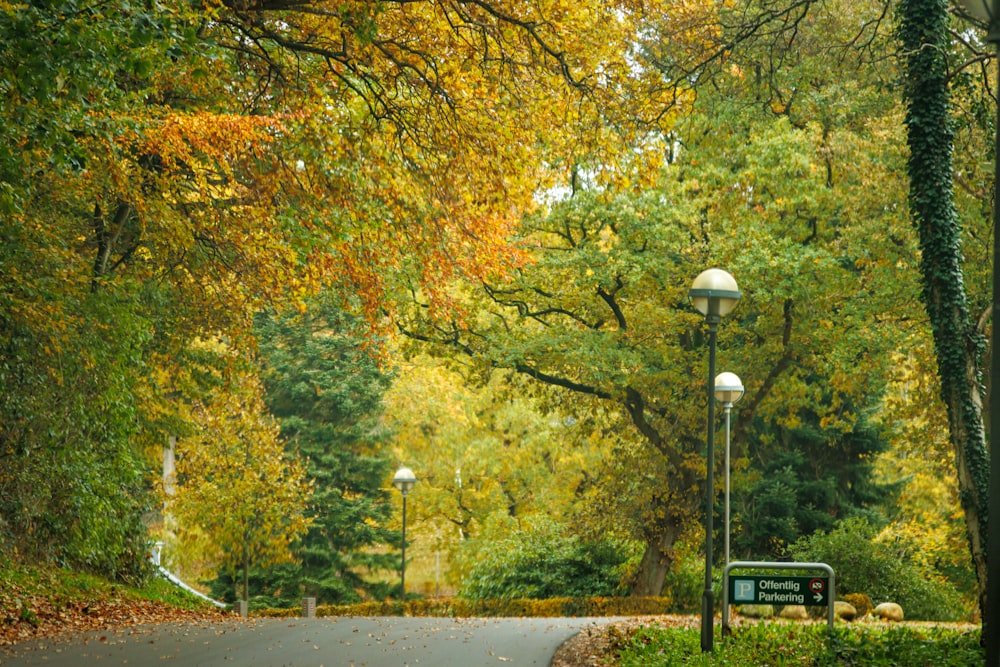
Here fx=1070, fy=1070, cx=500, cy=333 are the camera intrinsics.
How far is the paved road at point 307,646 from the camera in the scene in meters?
10.3

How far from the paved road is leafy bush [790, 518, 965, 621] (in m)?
9.36

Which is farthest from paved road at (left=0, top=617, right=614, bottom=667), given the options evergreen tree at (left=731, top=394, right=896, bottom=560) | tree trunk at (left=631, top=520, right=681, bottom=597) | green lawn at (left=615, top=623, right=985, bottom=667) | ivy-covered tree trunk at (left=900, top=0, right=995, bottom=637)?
evergreen tree at (left=731, top=394, right=896, bottom=560)

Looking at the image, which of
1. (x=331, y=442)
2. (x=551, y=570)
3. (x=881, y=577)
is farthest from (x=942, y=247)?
(x=331, y=442)

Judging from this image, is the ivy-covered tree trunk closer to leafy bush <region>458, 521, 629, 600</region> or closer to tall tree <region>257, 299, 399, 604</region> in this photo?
leafy bush <region>458, 521, 629, 600</region>

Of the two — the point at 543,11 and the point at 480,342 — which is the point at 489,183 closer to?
the point at 543,11

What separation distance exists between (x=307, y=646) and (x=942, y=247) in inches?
307

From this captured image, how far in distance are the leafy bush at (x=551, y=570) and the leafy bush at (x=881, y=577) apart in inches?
189

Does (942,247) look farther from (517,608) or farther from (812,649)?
(517,608)

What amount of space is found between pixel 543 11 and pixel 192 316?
1022cm

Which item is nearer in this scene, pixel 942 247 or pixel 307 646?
pixel 942 247

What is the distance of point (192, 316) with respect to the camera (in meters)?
19.5

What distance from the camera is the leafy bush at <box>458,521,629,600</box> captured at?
2550 cm

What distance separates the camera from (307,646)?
11508 mm

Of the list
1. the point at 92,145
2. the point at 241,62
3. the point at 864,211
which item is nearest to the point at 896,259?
the point at 864,211
